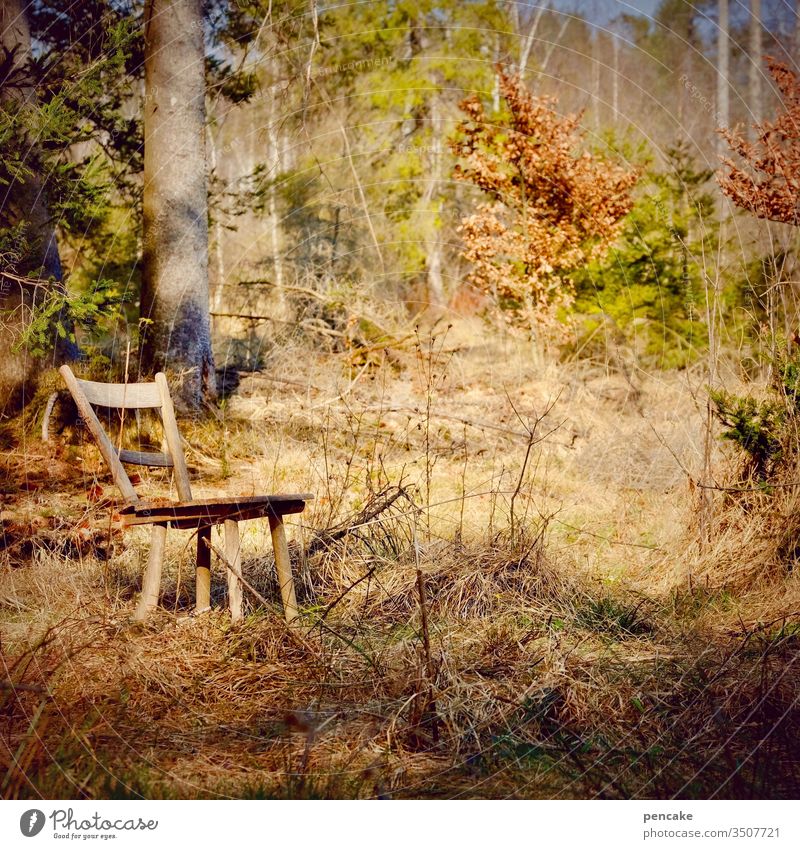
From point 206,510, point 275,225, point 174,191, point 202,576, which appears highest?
point 275,225

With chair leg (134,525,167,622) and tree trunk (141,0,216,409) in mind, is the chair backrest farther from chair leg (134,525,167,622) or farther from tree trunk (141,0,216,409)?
tree trunk (141,0,216,409)

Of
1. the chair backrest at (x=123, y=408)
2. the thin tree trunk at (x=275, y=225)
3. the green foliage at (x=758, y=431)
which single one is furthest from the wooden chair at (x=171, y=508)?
the thin tree trunk at (x=275, y=225)

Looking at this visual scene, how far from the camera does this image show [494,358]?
32.3 feet

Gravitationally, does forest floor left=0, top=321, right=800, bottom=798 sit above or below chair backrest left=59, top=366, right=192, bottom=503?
below

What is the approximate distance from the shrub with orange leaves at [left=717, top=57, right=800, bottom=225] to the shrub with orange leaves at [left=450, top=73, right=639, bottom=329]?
421cm

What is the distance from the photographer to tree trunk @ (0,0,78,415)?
5.80 meters

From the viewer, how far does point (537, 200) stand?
9258 mm

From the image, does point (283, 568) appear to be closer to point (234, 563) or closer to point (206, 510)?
point (234, 563)

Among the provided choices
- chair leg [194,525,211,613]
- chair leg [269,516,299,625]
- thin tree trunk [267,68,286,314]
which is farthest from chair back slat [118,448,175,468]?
thin tree trunk [267,68,286,314]

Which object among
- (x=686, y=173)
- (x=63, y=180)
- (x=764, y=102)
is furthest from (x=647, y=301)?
(x=764, y=102)

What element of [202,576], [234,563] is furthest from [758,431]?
[202,576]

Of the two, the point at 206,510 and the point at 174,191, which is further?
the point at 174,191

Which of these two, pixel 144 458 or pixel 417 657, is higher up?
pixel 144 458

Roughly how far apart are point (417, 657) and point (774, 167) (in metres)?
3.36
